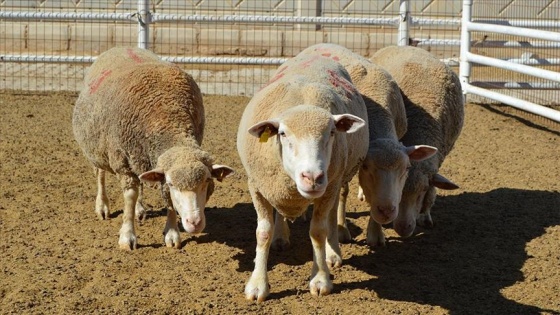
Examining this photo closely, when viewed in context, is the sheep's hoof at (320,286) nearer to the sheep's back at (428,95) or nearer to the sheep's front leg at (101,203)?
the sheep's back at (428,95)

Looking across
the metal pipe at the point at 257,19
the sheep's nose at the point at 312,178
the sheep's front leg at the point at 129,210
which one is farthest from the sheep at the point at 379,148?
the metal pipe at the point at 257,19

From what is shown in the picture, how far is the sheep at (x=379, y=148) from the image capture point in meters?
5.73

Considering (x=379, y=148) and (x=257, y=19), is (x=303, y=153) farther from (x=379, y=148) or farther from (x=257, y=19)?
(x=257, y=19)

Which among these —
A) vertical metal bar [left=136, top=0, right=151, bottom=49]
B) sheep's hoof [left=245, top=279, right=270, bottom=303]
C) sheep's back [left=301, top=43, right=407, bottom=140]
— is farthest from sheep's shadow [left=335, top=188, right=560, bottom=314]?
vertical metal bar [left=136, top=0, right=151, bottom=49]

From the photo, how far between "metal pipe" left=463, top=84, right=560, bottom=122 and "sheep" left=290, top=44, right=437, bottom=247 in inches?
132

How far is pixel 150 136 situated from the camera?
6113mm

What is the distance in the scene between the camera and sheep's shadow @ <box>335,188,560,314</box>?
5.52 metres

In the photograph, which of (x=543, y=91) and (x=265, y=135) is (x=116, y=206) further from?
(x=543, y=91)

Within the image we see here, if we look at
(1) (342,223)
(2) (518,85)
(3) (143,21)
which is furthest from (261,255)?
(2) (518,85)

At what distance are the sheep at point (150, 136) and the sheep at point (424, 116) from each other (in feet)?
4.05

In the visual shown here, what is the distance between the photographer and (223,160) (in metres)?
8.55

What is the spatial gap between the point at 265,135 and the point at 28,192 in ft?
10.0

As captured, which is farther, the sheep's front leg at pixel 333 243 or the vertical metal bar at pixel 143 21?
the vertical metal bar at pixel 143 21

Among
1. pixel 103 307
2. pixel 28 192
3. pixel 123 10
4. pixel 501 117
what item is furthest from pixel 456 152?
pixel 123 10
